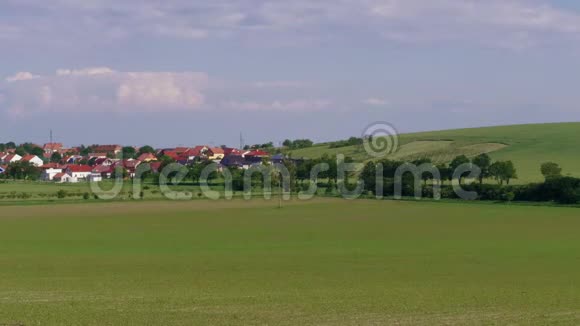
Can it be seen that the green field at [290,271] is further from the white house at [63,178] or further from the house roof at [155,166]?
the white house at [63,178]

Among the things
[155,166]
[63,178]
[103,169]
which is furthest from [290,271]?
[103,169]

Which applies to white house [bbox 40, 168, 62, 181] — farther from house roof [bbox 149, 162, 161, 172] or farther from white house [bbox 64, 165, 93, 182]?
house roof [bbox 149, 162, 161, 172]

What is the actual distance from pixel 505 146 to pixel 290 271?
112061 millimetres

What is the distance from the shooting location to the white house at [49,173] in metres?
160

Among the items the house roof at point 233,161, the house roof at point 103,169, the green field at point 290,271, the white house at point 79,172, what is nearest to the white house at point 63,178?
the white house at point 79,172

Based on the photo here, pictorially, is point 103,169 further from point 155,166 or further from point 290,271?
point 290,271

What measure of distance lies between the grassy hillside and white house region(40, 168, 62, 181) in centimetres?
4909

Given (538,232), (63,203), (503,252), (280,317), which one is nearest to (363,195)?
(63,203)

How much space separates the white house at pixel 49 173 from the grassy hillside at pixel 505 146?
4909 centimetres

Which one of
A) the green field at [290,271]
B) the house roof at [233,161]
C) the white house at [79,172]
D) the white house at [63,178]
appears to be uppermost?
the house roof at [233,161]

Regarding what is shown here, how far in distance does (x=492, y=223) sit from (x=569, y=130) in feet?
322

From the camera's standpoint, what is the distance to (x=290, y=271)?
27547mm

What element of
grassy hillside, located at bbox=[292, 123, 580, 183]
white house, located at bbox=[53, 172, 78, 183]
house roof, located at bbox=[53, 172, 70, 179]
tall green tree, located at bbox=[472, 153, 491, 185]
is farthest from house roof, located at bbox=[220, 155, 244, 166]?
tall green tree, located at bbox=[472, 153, 491, 185]

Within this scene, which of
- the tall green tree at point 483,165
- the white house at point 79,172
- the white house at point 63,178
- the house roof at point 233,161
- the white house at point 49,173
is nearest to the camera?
the tall green tree at point 483,165
